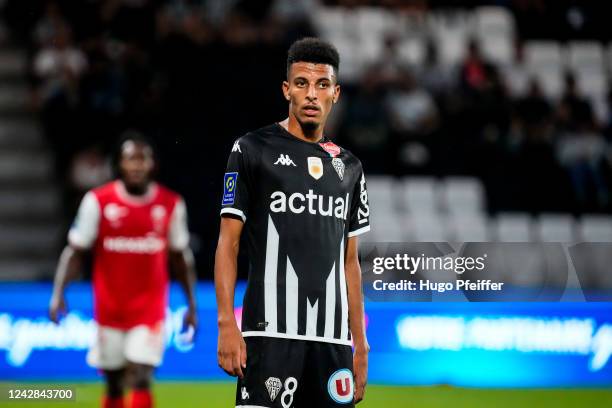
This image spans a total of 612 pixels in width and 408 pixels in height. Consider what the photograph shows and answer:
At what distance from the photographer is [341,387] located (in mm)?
3746

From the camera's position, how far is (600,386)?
7727 mm

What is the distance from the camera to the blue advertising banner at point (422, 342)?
25.1 feet

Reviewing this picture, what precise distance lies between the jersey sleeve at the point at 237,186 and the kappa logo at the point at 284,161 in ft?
0.38

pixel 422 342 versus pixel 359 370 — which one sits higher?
pixel 422 342

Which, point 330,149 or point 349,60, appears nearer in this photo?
point 330,149

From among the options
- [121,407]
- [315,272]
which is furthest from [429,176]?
Answer: [315,272]

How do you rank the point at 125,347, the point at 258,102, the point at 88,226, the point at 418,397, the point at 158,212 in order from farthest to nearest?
the point at 258,102, the point at 418,397, the point at 158,212, the point at 88,226, the point at 125,347

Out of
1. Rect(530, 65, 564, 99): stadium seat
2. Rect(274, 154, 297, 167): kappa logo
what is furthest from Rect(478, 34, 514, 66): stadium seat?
Rect(274, 154, 297, 167): kappa logo

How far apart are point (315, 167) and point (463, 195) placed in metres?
6.95

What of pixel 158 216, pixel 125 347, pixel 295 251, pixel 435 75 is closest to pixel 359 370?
pixel 295 251

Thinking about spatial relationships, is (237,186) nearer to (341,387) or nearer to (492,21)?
(341,387)

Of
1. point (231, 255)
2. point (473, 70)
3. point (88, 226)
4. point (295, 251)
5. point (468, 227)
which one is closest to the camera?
point (231, 255)

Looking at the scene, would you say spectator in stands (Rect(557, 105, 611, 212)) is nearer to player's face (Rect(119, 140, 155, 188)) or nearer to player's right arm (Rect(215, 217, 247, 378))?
player's face (Rect(119, 140, 155, 188))

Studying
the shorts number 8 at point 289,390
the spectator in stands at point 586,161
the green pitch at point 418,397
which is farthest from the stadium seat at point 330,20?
the shorts number 8 at point 289,390
